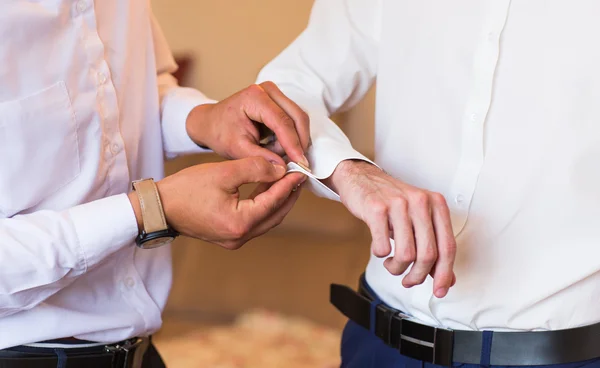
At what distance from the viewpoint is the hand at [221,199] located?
118cm

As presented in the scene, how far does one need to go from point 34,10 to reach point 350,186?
585 mm

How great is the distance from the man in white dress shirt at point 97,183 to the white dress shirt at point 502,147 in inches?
6.0

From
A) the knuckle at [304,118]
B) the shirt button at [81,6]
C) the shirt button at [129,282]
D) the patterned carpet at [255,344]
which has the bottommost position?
the patterned carpet at [255,344]

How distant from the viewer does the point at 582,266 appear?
1164mm

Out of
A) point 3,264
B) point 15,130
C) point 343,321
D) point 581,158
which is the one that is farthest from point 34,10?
point 343,321

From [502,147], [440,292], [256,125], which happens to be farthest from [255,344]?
[440,292]

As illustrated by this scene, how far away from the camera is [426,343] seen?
126 centimetres

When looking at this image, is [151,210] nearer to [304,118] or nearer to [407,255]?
[304,118]

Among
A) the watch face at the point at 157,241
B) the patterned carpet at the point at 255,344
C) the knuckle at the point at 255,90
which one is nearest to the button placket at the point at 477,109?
the knuckle at the point at 255,90

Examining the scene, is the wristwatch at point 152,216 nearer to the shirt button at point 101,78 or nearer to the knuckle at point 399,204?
the shirt button at point 101,78

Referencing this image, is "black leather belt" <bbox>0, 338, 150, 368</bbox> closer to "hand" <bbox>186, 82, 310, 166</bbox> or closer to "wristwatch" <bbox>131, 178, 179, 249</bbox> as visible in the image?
"wristwatch" <bbox>131, 178, 179, 249</bbox>

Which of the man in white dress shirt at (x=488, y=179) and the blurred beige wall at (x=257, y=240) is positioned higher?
the man in white dress shirt at (x=488, y=179)

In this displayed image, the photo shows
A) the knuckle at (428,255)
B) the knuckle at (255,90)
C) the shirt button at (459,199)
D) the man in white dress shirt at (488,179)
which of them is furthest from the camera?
the knuckle at (255,90)

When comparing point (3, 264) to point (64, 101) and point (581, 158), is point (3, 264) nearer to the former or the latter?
point (64, 101)
